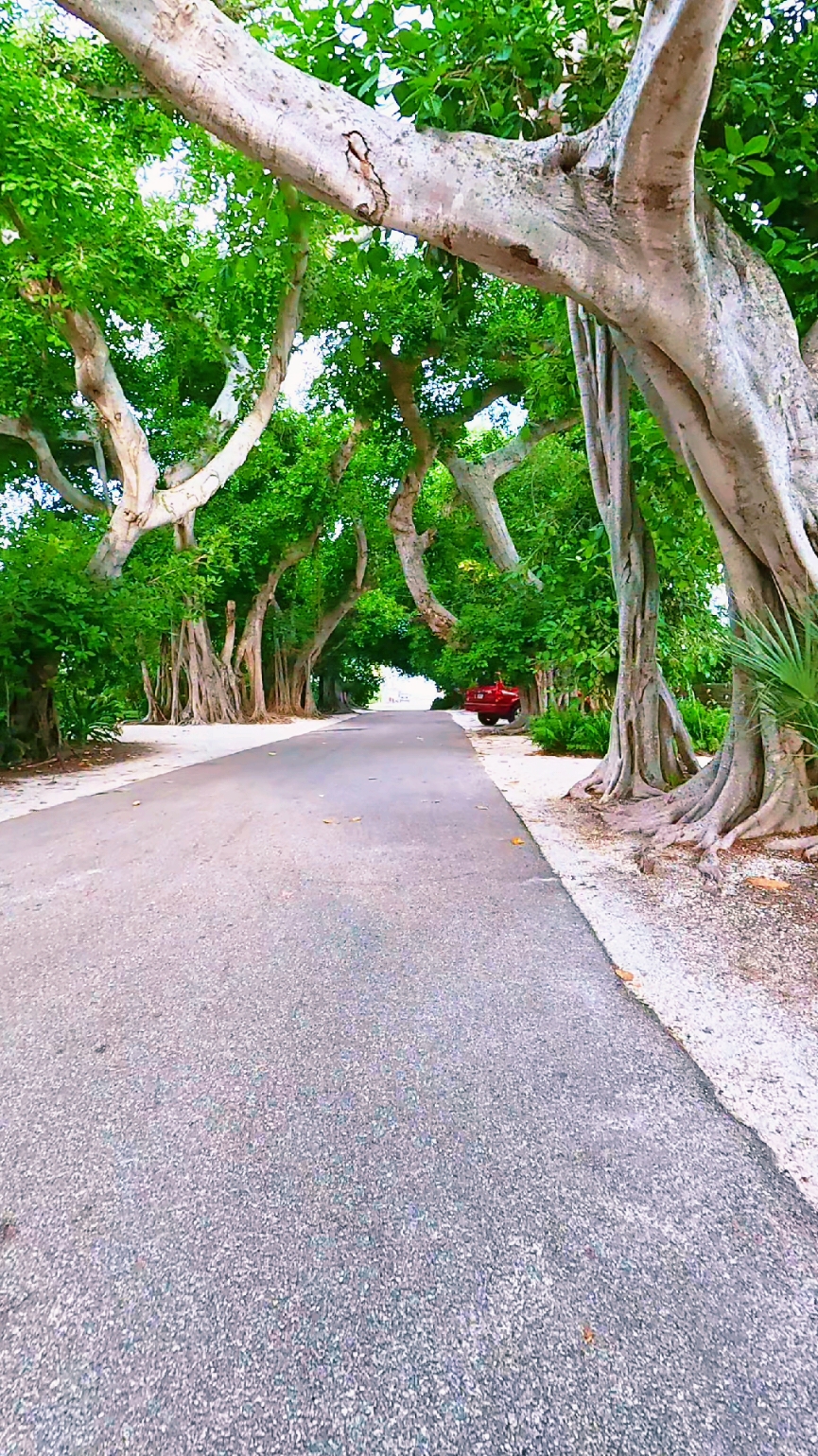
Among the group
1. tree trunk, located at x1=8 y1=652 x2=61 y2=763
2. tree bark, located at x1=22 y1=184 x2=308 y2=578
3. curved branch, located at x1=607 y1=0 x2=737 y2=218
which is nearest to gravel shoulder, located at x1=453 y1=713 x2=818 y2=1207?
curved branch, located at x1=607 y1=0 x2=737 y2=218

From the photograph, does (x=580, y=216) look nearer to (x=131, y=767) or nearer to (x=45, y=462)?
(x=131, y=767)

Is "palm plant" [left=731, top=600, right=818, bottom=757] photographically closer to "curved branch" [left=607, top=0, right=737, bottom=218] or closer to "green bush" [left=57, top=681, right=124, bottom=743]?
"curved branch" [left=607, top=0, right=737, bottom=218]

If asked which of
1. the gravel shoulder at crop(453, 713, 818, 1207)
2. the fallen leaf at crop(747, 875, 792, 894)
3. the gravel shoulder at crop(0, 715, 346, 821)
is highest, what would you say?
the gravel shoulder at crop(0, 715, 346, 821)

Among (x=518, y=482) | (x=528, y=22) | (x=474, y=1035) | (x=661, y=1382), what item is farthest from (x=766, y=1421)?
(x=518, y=482)

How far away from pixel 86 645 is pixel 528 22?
7278mm

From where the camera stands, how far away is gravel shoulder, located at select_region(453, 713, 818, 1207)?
1585 mm

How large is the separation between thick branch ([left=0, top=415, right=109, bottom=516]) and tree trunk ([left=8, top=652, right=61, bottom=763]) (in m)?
4.48

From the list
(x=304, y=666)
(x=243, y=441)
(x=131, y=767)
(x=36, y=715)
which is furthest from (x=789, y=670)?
(x=304, y=666)

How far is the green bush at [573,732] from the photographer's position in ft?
29.8

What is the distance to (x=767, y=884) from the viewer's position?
310cm

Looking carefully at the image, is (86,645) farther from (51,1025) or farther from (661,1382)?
(661,1382)

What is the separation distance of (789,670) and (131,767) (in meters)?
7.49

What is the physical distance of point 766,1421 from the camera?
0.87m

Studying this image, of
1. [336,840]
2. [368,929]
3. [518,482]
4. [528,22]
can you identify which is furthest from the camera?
[518,482]
